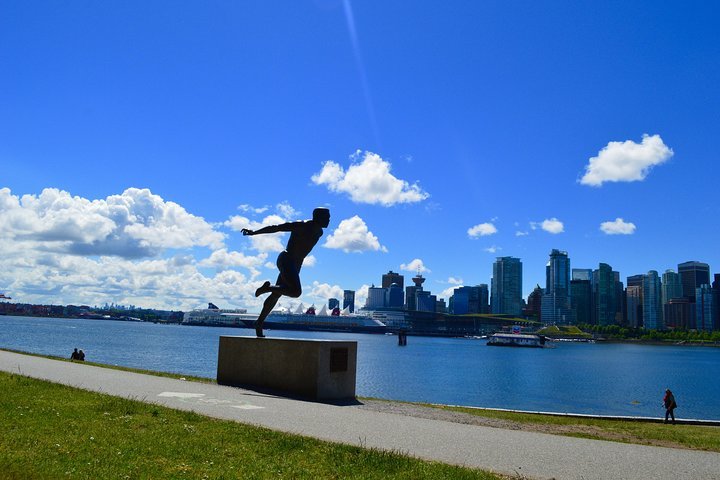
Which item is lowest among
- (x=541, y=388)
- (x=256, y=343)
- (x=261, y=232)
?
(x=541, y=388)

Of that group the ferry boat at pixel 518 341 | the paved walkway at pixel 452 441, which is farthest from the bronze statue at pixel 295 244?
the ferry boat at pixel 518 341

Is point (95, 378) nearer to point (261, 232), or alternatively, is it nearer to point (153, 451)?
point (261, 232)

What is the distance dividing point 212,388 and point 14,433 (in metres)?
6.49

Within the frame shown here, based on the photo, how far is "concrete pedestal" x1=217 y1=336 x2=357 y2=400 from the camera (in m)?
13.6

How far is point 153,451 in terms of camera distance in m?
6.93

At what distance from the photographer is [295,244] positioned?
15.6 m

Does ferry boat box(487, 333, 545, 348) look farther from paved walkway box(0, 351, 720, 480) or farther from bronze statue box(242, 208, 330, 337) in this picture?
paved walkway box(0, 351, 720, 480)

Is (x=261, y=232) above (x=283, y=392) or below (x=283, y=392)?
above

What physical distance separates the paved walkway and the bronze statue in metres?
3.44

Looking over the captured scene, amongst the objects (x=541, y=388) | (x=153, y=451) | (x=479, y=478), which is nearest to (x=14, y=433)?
(x=153, y=451)

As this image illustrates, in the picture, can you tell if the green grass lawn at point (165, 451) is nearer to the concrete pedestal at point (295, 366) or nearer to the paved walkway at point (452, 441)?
the paved walkway at point (452, 441)

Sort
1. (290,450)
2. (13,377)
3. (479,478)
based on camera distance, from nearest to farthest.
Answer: (479,478) < (290,450) < (13,377)

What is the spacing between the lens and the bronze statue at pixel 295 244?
15.5 m

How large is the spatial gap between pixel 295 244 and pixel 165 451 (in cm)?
898
